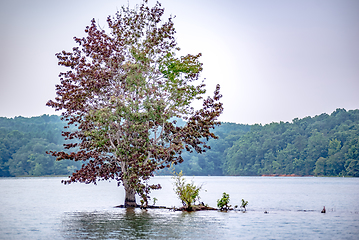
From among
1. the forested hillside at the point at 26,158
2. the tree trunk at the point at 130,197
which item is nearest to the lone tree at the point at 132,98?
the tree trunk at the point at 130,197

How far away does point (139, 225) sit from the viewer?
2581 centimetres

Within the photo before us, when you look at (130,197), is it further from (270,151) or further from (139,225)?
(270,151)

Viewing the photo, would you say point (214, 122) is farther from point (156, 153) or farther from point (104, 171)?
point (104, 171)

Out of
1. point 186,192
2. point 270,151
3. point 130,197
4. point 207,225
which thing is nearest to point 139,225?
point 207,225

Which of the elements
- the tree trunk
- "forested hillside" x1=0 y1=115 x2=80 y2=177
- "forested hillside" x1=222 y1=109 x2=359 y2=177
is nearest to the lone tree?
the tree trunk

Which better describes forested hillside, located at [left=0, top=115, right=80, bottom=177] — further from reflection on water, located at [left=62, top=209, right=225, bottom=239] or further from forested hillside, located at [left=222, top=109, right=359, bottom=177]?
reflection on water, located at [left=62, top=209, right=225, bottom=239]

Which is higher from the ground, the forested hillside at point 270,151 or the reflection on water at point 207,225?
the forested hillside at point 270,151

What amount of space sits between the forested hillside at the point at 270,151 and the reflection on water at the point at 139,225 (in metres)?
119

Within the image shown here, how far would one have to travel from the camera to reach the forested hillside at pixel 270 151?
150800 millimetres

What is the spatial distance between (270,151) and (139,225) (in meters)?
156

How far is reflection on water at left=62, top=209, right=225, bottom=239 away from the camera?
22.6 metres

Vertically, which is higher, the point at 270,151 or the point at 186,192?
the point at 270,151

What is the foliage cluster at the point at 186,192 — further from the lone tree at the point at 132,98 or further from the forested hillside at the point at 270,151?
the forested hillside at the point at 270,151

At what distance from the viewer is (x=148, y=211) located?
3269 cm
